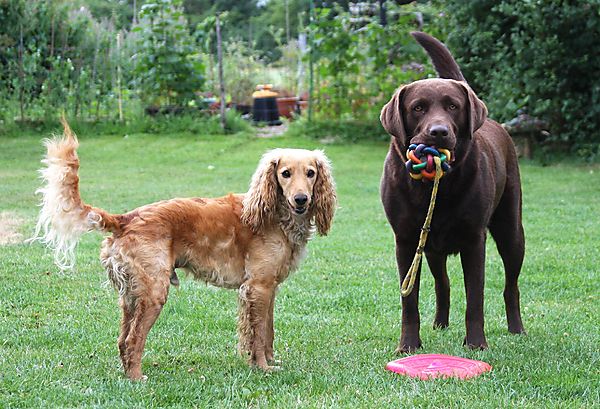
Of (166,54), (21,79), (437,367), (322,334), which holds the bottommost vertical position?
(322,334)


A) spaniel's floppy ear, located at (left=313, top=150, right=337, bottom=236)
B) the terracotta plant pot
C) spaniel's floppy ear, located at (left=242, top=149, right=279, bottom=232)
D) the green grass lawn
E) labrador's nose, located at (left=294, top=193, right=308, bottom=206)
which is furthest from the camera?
the terracotta plant pot

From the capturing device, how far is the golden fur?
4.60m

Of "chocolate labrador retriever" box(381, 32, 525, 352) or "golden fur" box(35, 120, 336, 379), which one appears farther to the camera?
→ "chocolate labrador retriever" box(381, 32, 525, 352)

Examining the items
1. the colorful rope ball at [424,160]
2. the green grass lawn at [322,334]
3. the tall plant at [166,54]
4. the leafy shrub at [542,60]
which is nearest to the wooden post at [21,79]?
the tall plant at [166,54]

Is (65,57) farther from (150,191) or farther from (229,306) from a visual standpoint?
(229,306)

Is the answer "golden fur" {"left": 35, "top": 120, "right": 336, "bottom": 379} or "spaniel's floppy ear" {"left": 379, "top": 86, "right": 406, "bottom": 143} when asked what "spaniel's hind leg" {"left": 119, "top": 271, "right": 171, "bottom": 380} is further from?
"spaniel's floppy ear" {"left": 379, "top": 86, "right": 406, "bottom": 143}

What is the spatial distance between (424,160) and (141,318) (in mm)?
1736

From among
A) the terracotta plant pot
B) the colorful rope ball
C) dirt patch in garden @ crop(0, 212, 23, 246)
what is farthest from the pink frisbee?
the terracotta plant pot

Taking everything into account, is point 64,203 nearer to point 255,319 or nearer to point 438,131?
point 255,319

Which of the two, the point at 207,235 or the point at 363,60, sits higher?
the point at 363,60

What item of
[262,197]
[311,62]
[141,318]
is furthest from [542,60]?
[141,318]

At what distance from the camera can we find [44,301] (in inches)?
255

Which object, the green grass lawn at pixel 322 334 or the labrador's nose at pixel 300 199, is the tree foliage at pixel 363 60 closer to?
the green grass lawn at pixel 322 334

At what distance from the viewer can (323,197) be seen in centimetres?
514
